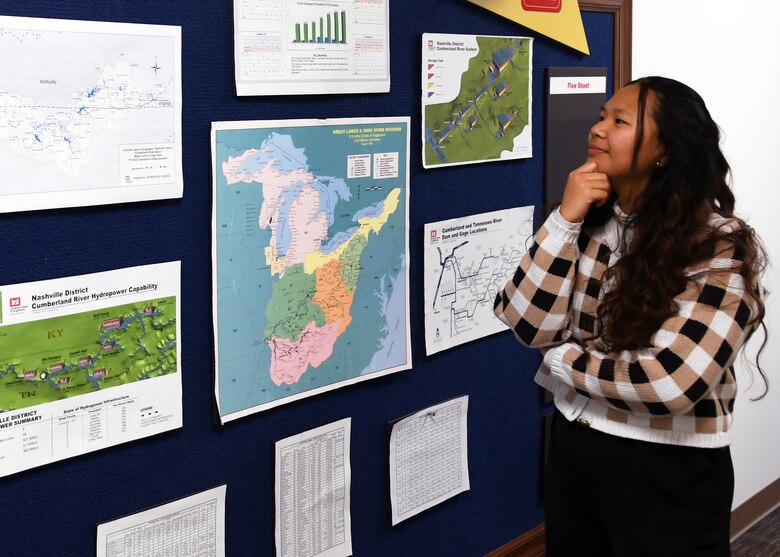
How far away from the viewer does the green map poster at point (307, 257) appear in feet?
5.95

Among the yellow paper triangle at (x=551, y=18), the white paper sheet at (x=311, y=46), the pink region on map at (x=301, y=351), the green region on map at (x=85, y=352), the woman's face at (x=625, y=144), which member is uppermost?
the yellow paper triangle at (x=551, y=18)

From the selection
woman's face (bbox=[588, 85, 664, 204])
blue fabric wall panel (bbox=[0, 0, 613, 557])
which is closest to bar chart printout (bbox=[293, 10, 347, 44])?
blue fabric wall panel (bbox=[0, 0, 613, 557])

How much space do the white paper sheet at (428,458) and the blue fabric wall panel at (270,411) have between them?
3cm

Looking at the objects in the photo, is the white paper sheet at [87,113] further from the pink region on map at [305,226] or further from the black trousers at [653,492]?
the black trousers at [653,492]

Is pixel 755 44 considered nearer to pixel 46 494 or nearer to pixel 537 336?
pixel 537 336

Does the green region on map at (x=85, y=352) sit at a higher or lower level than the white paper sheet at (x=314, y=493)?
higher

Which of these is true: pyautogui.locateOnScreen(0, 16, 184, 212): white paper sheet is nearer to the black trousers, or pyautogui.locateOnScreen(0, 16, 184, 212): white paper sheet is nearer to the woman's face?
the woman's face

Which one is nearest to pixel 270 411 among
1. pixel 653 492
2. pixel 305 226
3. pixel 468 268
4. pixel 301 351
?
pixel 301 351

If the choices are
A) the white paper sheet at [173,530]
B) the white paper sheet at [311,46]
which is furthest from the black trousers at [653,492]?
the white paper sheet at [311,46]

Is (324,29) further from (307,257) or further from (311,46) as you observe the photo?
(307,257)

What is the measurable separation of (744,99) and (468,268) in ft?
4.55

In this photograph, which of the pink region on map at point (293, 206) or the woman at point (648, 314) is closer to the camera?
the woman at point (648, 314)

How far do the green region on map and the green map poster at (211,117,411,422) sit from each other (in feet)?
0.46

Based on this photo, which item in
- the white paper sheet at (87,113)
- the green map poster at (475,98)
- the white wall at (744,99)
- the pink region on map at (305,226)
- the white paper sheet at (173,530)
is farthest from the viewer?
the white wall at (744,99)
